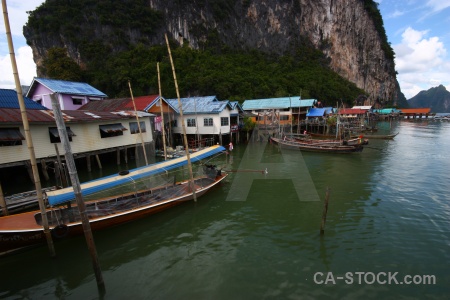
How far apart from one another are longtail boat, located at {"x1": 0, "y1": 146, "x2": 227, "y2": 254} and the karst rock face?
52.1 metres

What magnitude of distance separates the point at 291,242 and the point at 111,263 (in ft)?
22.6

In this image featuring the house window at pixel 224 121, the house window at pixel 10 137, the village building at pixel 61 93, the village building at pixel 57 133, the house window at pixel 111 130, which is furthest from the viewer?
the house window at pixel 224 121

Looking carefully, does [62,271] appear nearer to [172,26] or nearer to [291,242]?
[291,242]

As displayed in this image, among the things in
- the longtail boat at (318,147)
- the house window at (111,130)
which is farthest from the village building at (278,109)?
the house window at (111,130)

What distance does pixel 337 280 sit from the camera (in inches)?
303

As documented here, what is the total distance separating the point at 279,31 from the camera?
271ft

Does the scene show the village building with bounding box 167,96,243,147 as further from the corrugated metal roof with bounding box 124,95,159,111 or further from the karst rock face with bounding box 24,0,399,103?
the karst rock face with bounding box 24,0,399,103

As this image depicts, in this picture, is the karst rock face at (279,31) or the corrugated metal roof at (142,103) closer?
the corrugated metal roof at (142,103)

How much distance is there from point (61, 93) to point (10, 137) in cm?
1688

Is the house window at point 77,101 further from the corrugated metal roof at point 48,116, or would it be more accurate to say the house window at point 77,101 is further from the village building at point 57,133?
the corrugated metal roof at point 48,116

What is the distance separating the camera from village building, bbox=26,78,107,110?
29.0 metres

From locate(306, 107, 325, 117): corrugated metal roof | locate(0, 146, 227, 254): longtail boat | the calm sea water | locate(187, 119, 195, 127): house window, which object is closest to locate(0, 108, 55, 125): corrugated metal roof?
locate(0, 146, 227, 254): longtail boat

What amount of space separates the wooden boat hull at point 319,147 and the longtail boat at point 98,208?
17000mm

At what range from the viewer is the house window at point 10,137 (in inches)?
567
